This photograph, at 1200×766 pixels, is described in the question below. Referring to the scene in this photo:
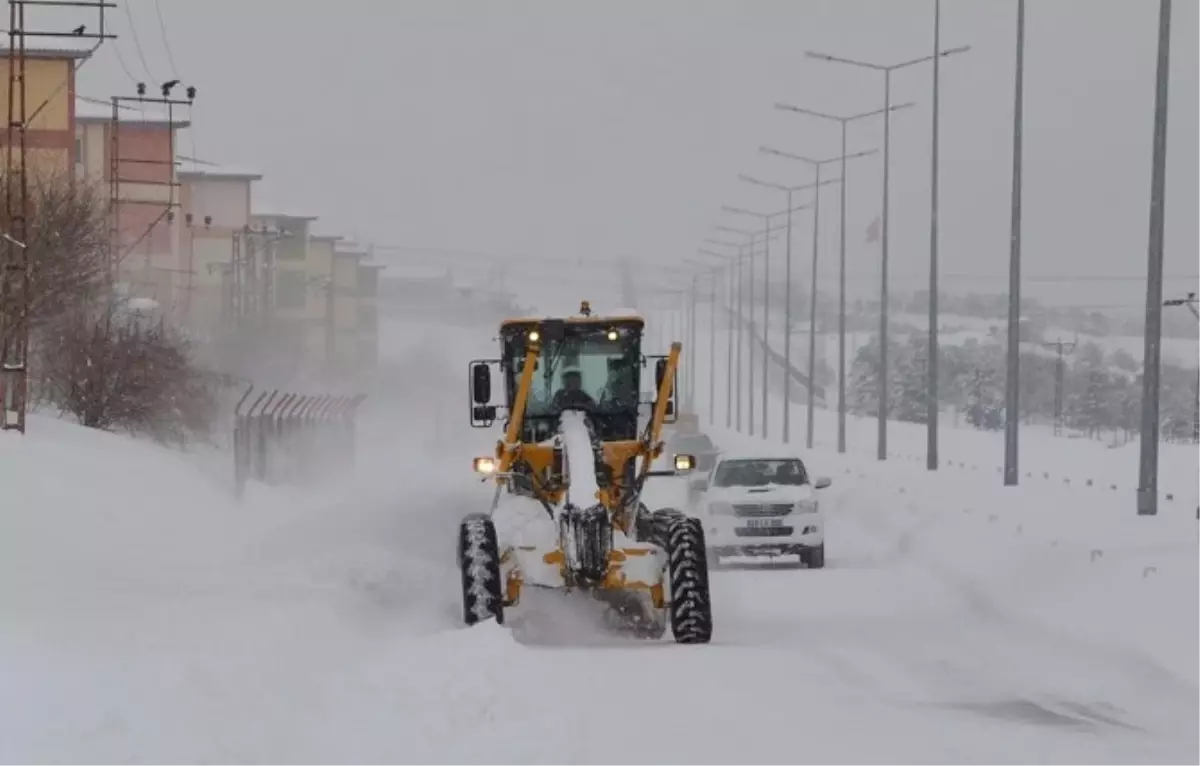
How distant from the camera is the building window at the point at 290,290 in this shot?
412 feet

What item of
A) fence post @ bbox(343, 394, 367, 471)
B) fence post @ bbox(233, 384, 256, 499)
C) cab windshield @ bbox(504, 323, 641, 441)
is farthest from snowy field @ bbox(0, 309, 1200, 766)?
fence post @ bbox(343, 394, 367, 471)

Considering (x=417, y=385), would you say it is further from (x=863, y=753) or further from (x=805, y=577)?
(x=863, y=753)

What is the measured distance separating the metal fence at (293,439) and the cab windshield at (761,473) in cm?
1213

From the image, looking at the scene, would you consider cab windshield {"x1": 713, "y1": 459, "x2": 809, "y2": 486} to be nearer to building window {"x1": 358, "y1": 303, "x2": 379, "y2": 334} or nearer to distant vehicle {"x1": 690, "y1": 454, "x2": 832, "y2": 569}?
distant vehicle {"x1": 690, "y1": 454, "x2": 832, "y2": 569}

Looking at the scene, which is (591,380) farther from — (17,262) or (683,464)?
(17,262)

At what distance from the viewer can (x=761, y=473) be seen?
31.3 metres

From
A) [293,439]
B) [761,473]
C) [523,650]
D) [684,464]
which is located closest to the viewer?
[523,650]

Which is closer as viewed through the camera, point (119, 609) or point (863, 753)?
point (863, 753)

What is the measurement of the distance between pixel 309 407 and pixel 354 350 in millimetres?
93332

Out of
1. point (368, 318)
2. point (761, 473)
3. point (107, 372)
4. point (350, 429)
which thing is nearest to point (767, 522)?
point (761, 473)

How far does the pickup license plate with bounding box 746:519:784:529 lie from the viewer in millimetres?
28984

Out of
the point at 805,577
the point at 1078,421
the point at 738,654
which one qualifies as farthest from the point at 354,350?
the point at 738,654

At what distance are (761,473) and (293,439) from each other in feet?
79.8

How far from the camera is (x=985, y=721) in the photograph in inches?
517
